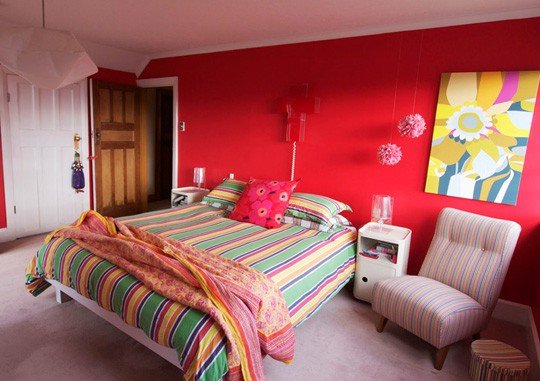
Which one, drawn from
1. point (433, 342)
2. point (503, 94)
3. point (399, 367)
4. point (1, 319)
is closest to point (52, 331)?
point (1, 319)

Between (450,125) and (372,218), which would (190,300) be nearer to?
(372,218)

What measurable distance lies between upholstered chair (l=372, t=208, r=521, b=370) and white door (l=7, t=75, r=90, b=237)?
3.97 m

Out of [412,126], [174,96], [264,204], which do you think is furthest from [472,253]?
[174,96]

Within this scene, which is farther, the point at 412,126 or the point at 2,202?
the point at 2,202

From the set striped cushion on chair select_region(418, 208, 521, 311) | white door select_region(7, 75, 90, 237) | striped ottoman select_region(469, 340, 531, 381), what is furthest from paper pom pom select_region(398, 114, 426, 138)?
white door select_region(7, 75, 90, 237)

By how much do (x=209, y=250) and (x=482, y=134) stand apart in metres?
2.22

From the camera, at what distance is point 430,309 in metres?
2.17

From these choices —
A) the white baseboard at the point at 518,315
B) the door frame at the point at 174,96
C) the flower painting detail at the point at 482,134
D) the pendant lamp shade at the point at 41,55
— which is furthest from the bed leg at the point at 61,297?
the white baseboard at the point at 518,315

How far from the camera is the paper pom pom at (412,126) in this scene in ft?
9.34

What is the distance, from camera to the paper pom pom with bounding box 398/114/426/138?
9.34 ft

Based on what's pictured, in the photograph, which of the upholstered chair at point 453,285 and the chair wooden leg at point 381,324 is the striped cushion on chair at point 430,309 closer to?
the upholstered chair at point 453,285

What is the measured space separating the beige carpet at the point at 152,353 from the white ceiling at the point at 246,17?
2.34 m

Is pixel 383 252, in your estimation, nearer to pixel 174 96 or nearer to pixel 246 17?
pixel 246 17

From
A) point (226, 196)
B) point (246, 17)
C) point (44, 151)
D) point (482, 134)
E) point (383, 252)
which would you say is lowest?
point (383, 252)
